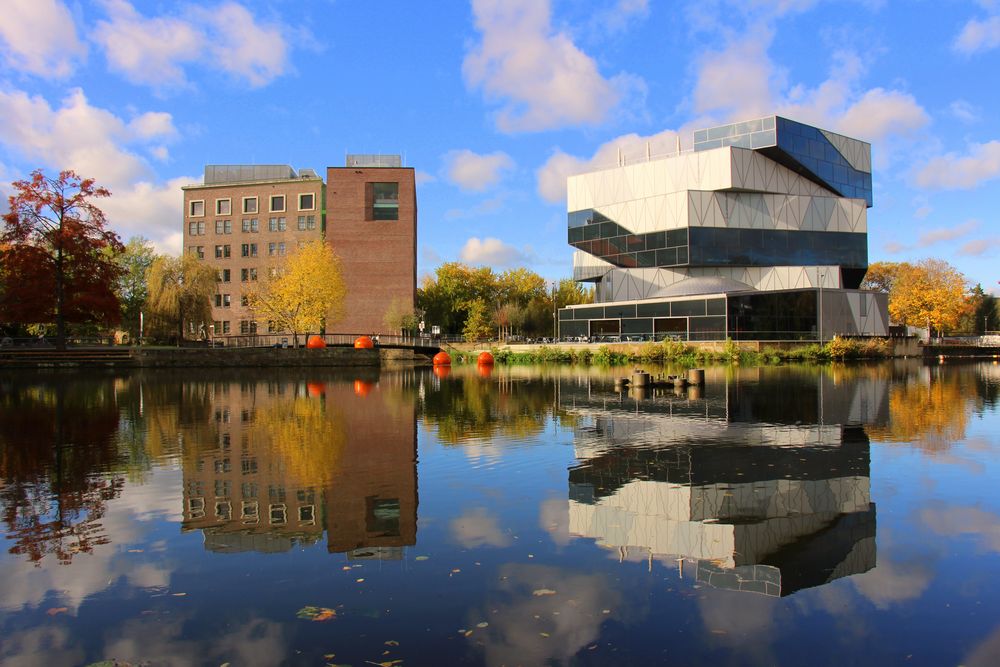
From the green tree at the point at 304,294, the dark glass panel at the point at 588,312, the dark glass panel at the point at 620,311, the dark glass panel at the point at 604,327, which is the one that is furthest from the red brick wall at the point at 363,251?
the dark glass panel at the point at 620,311

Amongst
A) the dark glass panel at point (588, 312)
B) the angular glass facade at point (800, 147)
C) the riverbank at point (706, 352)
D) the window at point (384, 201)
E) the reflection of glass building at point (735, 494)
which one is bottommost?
the reflection of glass building at point (735, 494)

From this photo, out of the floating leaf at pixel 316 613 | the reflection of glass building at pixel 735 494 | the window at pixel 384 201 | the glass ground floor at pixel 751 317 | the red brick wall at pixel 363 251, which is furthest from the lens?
the window at pixel 384 201

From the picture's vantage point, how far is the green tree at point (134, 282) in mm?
75500

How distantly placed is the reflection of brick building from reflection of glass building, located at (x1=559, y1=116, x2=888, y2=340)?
58.6 metres

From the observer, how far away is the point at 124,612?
6.01 m

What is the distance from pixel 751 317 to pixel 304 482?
63909mm

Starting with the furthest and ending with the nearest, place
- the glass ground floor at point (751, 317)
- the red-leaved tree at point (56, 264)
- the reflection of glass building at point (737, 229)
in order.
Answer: the reflection of glass building at point (737, 229), the glass ground floor at point (751, 317), the red-leaved tree at point (56, 264)

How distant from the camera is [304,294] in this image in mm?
62500

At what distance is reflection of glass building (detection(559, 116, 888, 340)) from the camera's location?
246 feet

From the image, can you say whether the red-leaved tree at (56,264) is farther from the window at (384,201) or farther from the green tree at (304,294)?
the window at (384,201)

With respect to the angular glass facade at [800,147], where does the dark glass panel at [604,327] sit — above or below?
below

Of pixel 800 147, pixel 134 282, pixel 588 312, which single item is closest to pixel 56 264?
pixel 134 282

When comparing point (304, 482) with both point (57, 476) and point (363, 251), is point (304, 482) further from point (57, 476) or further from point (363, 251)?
point (363, 251)

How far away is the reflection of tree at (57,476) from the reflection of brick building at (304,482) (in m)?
1.20
